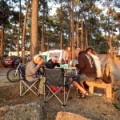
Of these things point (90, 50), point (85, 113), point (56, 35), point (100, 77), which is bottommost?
point (85, 113)

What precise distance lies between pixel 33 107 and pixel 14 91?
2664 mm

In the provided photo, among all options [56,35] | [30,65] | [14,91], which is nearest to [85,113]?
[30,65]

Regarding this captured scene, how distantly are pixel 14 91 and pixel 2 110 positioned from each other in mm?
2647

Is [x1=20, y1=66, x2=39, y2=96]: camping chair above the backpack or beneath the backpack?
beneath

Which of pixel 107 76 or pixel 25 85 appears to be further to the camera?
pixel 25 85

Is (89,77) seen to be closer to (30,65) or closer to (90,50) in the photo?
(90,50)

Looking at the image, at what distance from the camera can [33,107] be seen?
5.40 m

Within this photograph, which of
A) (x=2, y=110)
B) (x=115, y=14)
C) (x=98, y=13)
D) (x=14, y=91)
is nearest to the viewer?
(x=2, y=110)

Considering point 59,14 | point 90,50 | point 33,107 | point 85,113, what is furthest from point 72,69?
point 59,14

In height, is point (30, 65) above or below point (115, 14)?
below

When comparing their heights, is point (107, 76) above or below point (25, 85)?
above

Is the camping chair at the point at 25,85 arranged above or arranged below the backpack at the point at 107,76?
below

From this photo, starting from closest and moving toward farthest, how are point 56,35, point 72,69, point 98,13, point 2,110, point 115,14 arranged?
point 2,110 < point 72,69 < point 115,14 < point 98,13 < point 56,35

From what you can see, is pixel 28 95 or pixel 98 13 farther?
pixel 98 13
